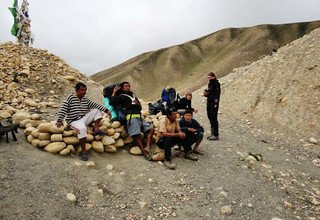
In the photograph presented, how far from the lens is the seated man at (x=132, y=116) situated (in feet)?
26.6

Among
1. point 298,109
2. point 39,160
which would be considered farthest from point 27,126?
point 298,109

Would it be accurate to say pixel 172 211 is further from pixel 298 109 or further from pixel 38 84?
pixel 298 109

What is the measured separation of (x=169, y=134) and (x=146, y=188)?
1.52m

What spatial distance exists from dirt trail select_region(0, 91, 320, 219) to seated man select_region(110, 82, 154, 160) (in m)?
0.43

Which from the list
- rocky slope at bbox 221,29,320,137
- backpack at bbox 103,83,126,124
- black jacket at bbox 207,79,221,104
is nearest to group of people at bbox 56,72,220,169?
backpack at bbox 103,83,126,124

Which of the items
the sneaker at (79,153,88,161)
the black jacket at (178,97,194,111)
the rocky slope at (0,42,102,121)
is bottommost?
the sneaker at (79,153,88,161)

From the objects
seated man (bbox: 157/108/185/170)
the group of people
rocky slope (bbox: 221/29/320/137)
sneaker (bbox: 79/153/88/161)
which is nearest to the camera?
sneaker (bbox: 79/153/88/161)

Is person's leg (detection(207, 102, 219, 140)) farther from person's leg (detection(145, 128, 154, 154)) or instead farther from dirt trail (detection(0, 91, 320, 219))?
person's leg (detection(145, 128, 154, 154))

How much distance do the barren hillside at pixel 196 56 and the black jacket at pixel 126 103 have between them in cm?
7278

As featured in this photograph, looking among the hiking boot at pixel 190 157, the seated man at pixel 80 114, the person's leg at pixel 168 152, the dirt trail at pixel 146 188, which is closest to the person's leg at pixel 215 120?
the dirt trail at pixel 146 188

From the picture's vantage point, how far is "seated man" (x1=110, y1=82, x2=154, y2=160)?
319 inches

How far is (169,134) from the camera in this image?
782cm

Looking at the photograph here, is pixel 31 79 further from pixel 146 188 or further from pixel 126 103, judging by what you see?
pixel 146 188

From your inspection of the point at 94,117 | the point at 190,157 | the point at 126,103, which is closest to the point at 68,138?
the point at 94,117
